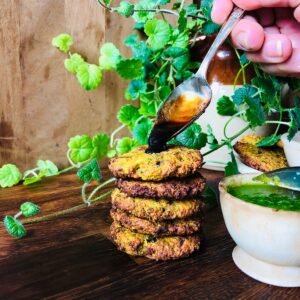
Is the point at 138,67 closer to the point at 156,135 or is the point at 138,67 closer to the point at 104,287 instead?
the point at 156,135

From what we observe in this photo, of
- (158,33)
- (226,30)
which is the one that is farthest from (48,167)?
(226,30)

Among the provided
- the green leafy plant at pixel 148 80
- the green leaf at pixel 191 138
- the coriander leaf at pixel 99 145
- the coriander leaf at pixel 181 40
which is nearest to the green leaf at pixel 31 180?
the green leafy plant at pixel 148 80

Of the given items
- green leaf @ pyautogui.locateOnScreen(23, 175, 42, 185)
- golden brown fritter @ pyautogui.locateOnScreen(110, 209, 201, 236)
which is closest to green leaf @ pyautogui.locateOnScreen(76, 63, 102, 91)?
green leaf @ pyautogui.locateOnScreen(23, 175, 42, 185)

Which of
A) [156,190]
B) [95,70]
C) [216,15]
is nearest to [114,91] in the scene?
[95,70]

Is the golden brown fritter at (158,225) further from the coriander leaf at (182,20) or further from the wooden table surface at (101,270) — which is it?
the coriander leaf at (182,20)

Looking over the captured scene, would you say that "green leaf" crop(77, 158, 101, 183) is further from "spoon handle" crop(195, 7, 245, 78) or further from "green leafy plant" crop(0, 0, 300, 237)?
"spoon handle" crop(195, 7, 245, 78)

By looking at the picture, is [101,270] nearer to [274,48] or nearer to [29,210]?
[29,210]
